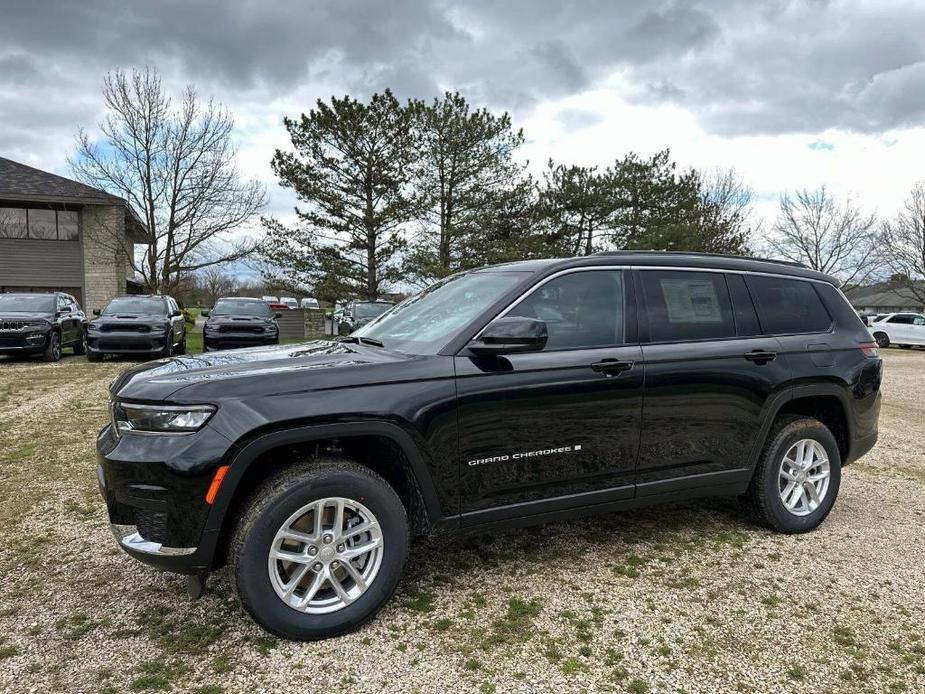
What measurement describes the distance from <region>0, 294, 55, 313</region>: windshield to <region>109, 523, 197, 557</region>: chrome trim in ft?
44.4

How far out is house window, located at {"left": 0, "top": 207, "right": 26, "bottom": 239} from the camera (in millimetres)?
24656

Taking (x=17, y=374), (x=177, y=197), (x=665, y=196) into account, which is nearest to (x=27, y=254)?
(x=177, y=197)

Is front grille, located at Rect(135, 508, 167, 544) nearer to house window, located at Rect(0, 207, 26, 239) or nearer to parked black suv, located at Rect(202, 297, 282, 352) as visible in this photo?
parked black suv, located at Rect(202, 297, 282, 352)

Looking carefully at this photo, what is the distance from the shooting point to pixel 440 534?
291cm

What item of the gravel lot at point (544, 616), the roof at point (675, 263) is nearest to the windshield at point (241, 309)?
the gravel lot at point (544, 616)

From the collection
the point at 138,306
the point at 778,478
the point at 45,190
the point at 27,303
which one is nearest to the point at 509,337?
the point at 778,478

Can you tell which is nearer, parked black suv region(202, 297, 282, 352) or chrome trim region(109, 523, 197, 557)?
chrome trim region(109, 523, 197, 557)

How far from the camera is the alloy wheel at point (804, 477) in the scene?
3.88 metres

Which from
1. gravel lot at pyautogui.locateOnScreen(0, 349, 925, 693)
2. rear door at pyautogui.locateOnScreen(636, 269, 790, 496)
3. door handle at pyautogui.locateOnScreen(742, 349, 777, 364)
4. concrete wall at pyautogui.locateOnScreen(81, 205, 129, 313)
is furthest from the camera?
concrete wall at pyautogui.locateOnScreen(81, 205, 129, 313)

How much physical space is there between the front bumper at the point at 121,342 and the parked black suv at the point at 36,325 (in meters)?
0.97

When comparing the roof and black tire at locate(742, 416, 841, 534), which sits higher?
the roof

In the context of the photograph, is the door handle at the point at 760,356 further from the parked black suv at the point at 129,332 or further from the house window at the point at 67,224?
the house window at the point at 67,224

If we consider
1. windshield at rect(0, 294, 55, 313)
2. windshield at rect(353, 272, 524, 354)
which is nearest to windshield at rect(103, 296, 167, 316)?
windshield at rect(0, 294, 55, 313)

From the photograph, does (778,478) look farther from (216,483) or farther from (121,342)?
(121,342)
